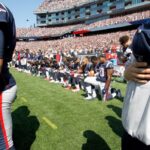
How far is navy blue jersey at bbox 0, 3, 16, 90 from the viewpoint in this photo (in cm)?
249

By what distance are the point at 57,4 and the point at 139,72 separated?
295ft

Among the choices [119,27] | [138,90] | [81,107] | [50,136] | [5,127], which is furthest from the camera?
[119,27]

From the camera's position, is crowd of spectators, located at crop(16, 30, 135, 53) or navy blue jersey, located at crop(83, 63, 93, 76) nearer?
navy blue jersey, located at crop(83, 63, 93, 76)

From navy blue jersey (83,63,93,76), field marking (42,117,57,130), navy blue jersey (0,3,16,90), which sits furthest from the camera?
navy blue jersey (83,63,93,76)

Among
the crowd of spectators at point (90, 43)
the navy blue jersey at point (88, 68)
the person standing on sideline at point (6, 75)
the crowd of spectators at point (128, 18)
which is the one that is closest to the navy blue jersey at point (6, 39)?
the person standing on sideline at point (6, 75)

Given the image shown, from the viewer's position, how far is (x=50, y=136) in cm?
552

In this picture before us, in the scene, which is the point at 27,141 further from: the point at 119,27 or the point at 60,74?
the point at 119,27

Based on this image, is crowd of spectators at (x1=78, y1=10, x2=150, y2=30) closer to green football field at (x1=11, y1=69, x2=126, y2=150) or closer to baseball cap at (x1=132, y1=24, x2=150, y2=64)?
green football field at (x1=11, y1=69, x2=126, y2=150)

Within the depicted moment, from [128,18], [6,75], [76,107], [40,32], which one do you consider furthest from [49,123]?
[40,32]

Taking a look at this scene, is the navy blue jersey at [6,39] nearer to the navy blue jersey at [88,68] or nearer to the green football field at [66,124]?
the green football field at [66,124]

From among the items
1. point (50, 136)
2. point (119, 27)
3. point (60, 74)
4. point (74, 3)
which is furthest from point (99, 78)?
point (74, 3)

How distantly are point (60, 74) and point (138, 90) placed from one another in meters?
12.9

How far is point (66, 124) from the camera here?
638 cm

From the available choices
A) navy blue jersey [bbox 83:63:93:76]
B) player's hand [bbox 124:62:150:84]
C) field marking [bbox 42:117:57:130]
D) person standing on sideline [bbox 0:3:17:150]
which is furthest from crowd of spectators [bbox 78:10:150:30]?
player's hand [bbox 124:62:150:84]
